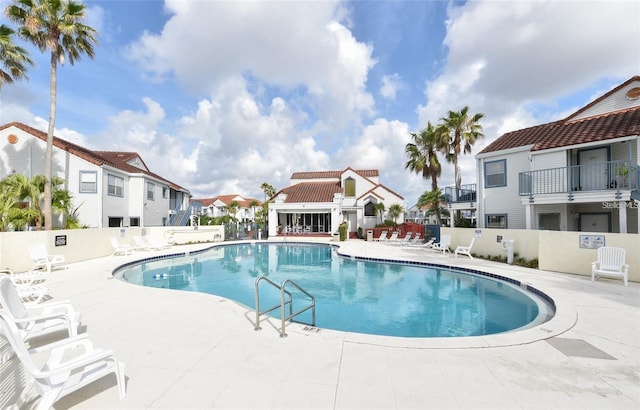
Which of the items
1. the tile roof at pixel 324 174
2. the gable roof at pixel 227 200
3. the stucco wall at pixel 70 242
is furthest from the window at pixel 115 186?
the gable roof at pixel 227 200

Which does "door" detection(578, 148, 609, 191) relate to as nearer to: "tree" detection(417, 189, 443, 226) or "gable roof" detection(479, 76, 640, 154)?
"gable roof" detection(479, 76, 640, 154)

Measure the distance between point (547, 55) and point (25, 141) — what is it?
109 ft

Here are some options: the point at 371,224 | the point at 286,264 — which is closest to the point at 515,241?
the point at 286,264

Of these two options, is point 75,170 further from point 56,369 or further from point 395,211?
point 395,211

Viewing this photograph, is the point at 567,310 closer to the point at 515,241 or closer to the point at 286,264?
the point at 515,241

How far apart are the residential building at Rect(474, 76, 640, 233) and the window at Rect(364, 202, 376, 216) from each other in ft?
45.9

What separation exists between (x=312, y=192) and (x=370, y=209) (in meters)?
7.52

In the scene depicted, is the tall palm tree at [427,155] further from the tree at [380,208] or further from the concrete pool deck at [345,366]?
the concrete pool deck at [345,366]

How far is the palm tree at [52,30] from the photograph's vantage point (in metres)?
13.4

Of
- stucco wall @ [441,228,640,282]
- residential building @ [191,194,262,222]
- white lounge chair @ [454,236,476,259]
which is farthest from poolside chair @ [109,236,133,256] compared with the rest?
residential building @ [191,194,262,222]

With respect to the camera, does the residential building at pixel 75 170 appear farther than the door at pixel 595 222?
Yes

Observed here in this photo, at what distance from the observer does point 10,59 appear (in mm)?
13789

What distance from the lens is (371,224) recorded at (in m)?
30.8

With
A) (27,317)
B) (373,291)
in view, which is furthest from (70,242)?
(373,291)
